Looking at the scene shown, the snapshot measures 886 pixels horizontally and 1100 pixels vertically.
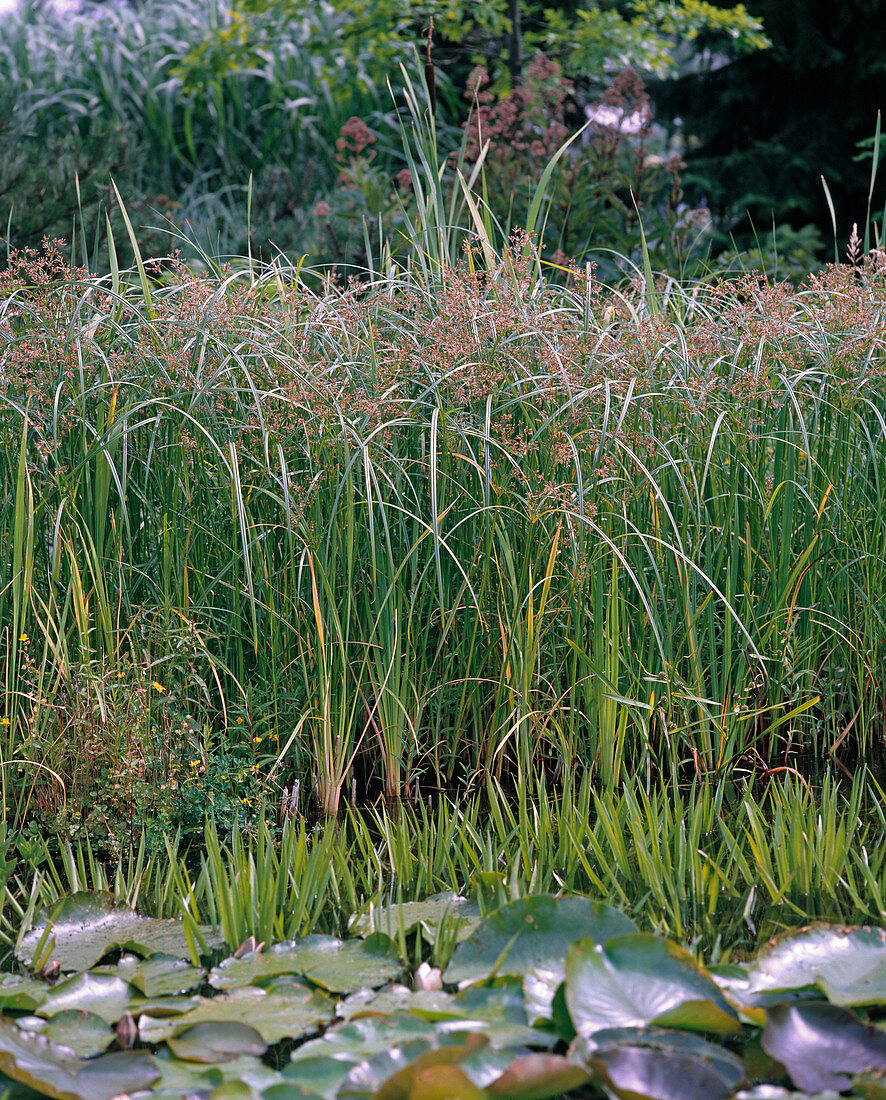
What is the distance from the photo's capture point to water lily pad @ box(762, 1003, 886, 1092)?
1.30m

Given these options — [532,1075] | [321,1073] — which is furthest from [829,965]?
[321,1073]

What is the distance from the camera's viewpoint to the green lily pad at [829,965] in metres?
1.47

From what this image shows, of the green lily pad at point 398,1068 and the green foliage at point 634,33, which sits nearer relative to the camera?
the green lily pad at point 398,1068

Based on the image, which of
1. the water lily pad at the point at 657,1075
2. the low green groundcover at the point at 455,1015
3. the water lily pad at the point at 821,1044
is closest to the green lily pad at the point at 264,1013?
the low green groundcover at the point at 455,1015

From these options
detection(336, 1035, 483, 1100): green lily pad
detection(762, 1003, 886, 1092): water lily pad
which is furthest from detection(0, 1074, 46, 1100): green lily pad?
detection(762, 1003, 886, 1092): water lily pad

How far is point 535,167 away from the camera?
5.85m

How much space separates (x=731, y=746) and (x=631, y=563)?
1.74 ft

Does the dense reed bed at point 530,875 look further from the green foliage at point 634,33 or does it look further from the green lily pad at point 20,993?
the green foliage at point 634,33

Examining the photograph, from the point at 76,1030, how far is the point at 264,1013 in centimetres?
27

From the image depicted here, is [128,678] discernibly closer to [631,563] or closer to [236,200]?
[631,563]

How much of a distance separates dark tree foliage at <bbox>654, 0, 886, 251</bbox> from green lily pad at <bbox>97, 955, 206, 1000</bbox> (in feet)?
30.2

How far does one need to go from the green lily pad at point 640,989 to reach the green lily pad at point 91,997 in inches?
27.3

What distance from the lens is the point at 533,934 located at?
1606mm

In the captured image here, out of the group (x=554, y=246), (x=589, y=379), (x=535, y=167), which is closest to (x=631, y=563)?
(x=589, y=379)
